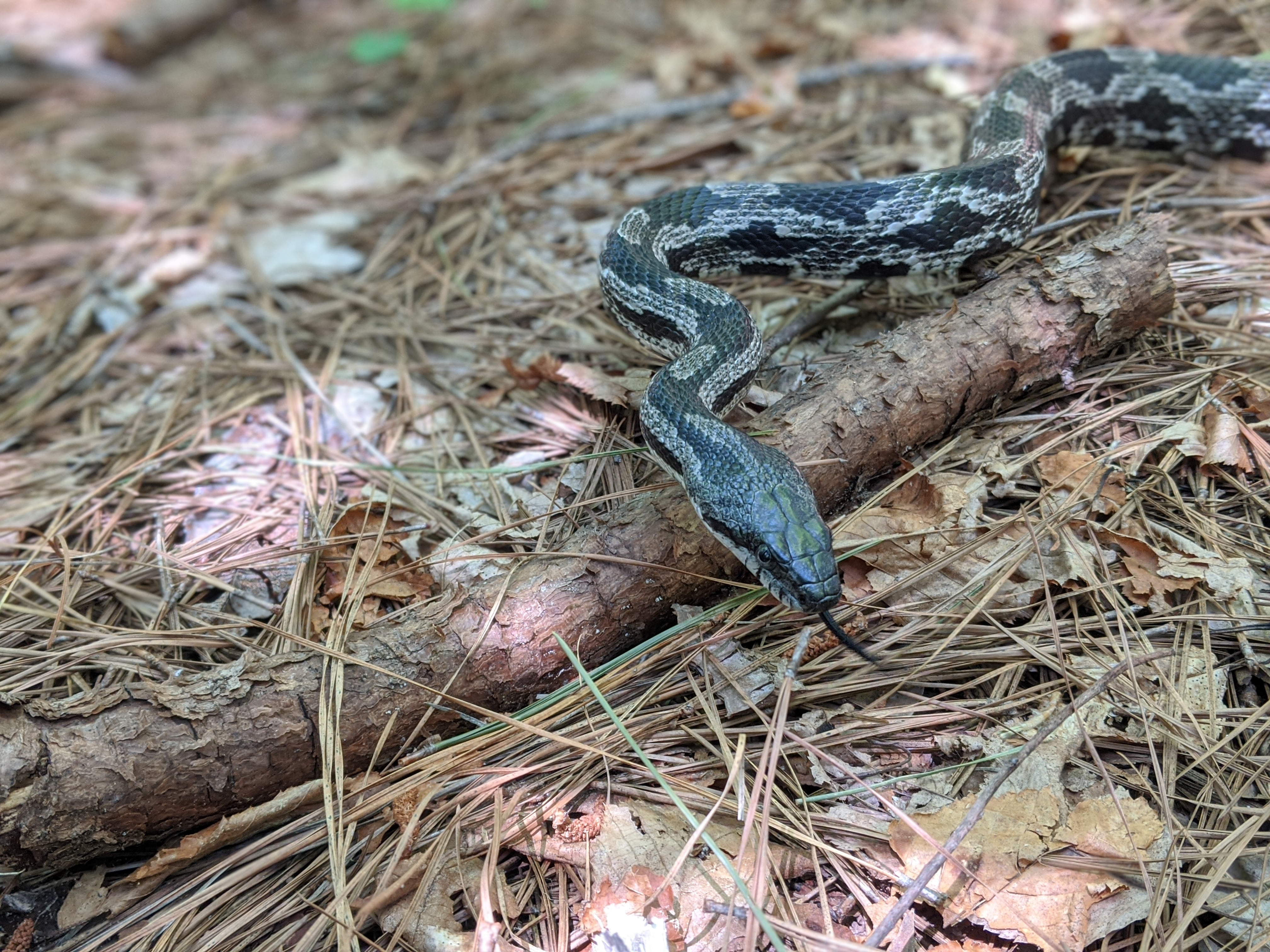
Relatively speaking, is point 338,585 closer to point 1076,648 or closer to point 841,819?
point 841,819

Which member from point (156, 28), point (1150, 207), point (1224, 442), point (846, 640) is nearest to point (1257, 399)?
point (1224, 442)

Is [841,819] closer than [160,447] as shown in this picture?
Yes

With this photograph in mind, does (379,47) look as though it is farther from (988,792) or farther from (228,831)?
(988,792)

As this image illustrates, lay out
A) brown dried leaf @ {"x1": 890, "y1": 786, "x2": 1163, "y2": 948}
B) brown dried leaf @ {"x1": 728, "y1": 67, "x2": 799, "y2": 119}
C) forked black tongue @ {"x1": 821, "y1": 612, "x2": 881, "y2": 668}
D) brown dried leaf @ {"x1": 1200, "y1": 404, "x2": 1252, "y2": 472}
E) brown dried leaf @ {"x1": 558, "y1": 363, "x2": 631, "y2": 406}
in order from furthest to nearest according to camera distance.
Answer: brown dried leaf @ {"x1": 728, "y1": 67, "x2": 799, "y2": 119}, brown dried leaf @ {"x1": 558, "y1": 363, "x2": 631, "y2": 406}, brown dried leaf @ {"x1": 1200, "y1": 404, "x2": 1252, "y2": 472}, forked black tongue @ {"x1": 821, "y1": 612, "x2": 881, "y2": 668}, brown dried leaf @ {"x1": 890, "y1": 786, "x2": 1163, "y2": 948}

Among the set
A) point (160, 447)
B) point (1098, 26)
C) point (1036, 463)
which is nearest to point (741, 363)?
point (1036, 463)

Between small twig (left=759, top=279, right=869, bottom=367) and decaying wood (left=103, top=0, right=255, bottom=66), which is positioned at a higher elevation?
decaying wood (left=103, top=0, right=255, bottom=66)

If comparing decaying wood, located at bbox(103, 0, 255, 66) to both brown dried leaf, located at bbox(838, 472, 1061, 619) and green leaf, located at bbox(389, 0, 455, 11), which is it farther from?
brown dried leaf, located at bbox(838, 472, 1061, 619)

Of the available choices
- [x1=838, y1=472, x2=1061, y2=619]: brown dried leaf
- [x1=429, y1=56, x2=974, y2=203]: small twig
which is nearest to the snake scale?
[x1=838, y1=472, x2=1061, y2=619]: brown dried leaf

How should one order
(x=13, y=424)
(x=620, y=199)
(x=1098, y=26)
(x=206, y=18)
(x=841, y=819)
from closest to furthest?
(x=841, y=819)
(x=13, y=424)
(x=620, y=199)
(x=1098, y=26)
(x=206, y=18)
